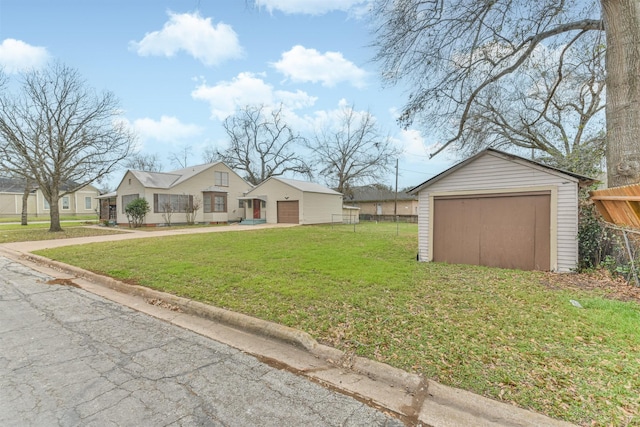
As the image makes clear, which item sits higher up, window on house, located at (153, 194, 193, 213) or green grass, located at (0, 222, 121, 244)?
window on house, located at (153, 194, 193, 213)

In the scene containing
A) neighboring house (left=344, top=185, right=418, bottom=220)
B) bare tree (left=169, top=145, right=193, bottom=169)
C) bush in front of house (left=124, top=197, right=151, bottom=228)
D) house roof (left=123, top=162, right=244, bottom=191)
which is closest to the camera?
bush in front of house (left=124, top=197, right=151, bottom=228)

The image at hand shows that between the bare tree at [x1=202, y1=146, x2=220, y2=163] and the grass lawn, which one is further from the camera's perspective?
the bare tree at [x1=202, y1=146, x2=220, y2=163]

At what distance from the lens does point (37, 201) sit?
1436 inches

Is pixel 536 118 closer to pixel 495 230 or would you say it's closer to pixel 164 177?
pixel 495 230

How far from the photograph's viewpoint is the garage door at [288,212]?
902 inches

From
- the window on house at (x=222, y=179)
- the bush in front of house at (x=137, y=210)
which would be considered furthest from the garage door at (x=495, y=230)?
the window on house at (x=222, y=179)

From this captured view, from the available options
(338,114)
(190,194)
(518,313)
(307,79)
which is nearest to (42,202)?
(190,194)

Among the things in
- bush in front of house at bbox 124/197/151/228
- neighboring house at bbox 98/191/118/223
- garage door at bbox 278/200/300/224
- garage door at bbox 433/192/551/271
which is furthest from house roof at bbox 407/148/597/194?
neighboring house at bbox 98/191/118/223

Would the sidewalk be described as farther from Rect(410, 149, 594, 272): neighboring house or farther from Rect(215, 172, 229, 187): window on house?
Rect(215, 172, 229, 187): window on house

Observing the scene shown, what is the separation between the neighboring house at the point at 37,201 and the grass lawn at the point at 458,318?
119 feet

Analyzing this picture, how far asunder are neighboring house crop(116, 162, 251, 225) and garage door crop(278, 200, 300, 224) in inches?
175

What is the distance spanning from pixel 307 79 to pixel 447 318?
12739 mm

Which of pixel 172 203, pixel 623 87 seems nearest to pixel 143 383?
pixel 623 87

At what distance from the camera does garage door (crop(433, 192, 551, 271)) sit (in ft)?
22.2
